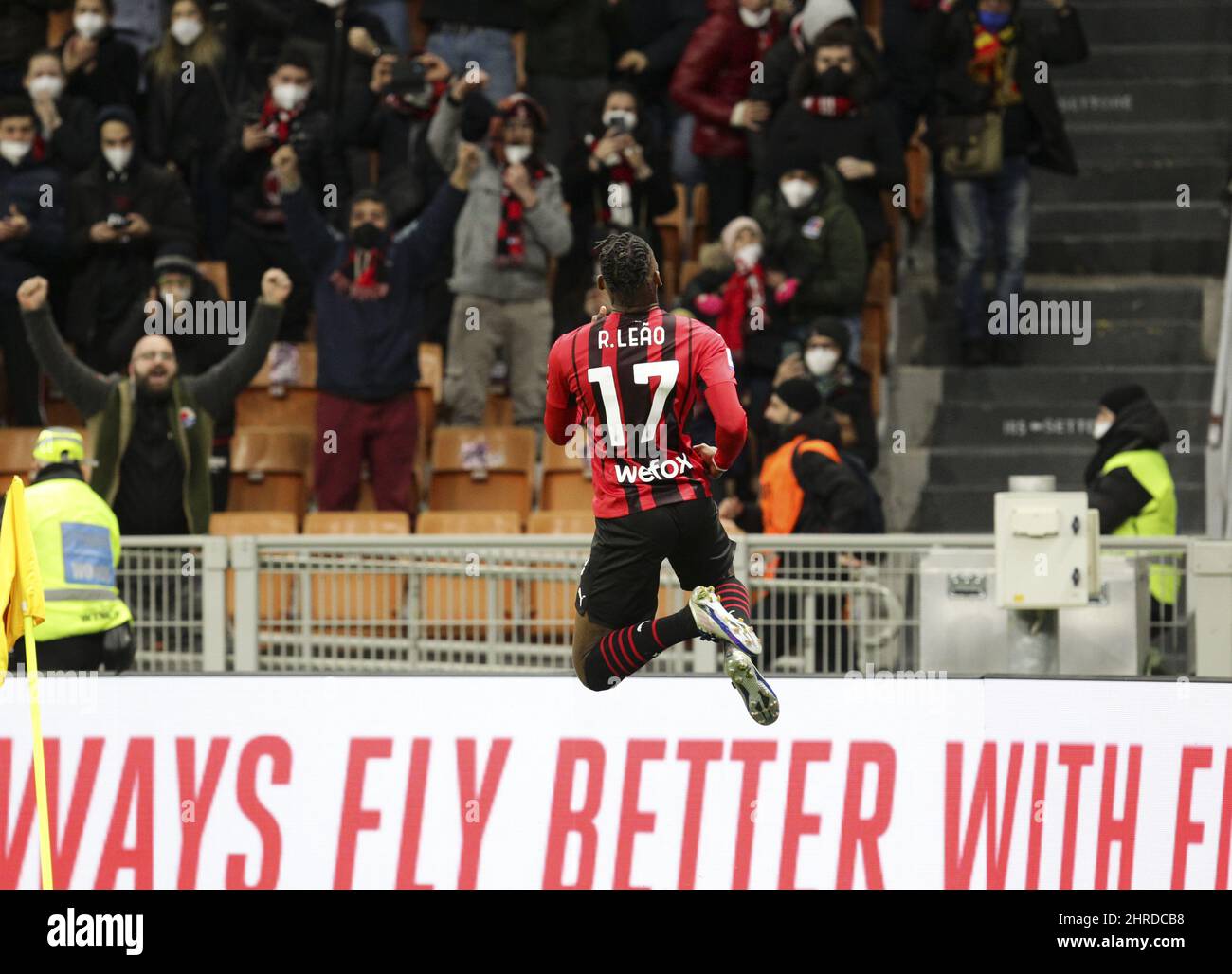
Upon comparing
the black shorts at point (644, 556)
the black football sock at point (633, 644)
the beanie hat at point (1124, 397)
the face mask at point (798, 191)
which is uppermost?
the face mask at point (798, 191)

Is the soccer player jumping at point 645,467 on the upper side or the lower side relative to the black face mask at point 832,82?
lower

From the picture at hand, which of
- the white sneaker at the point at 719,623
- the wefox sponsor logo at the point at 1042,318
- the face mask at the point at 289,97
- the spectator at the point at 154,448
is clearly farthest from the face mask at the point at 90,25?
the white sneaker at the point at 719,623

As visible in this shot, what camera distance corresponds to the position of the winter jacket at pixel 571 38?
1647 centimetres

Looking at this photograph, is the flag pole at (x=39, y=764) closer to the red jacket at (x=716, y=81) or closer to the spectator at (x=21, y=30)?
the red jacket at (x=716, y=81)

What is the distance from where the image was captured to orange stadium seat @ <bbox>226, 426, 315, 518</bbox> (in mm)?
14938

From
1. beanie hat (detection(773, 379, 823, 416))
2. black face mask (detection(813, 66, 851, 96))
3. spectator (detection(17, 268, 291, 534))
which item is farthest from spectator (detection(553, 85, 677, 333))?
spectator (detection(17, 268, 291, 534))

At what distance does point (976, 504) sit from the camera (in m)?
15.8

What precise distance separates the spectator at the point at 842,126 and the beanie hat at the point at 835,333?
1272mm

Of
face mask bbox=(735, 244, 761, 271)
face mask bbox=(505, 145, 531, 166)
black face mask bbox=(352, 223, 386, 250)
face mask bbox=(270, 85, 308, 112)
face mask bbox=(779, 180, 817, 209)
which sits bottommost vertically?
face mask bbox=(735, 244, 761, 271)

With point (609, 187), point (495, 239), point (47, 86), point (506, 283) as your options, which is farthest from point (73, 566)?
point (47, 86)

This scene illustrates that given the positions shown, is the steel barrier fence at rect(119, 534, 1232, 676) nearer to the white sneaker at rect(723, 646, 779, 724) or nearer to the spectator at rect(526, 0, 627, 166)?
the white sneaker at rect(723, 646, 779, 724)

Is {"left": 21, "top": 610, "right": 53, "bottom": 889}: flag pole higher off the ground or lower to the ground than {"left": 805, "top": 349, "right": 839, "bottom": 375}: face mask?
lower

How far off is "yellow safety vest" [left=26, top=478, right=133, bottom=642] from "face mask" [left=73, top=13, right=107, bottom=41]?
20.6 feet
